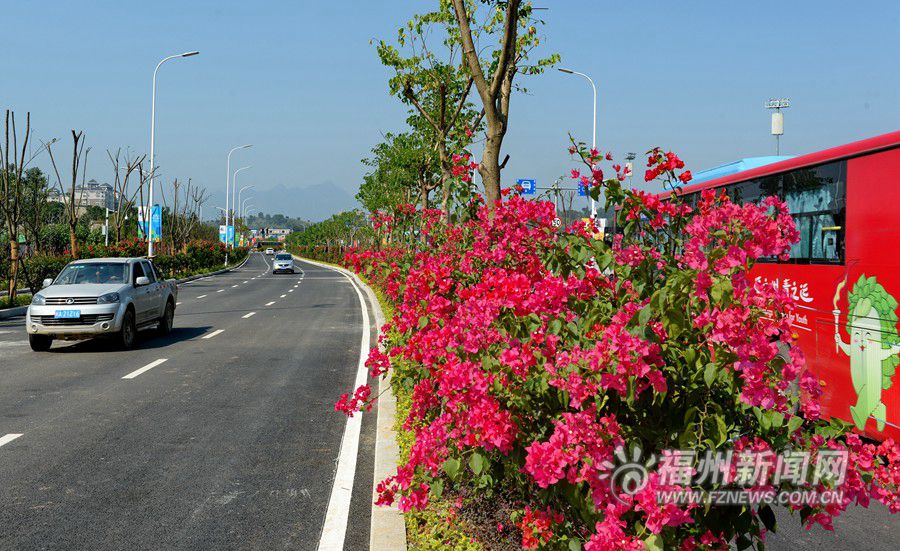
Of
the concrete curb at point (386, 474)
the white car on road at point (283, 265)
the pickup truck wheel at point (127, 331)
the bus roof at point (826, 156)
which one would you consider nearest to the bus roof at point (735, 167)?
the bus roof at point (826, 156)

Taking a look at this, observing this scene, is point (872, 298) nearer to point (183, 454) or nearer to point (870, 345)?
point (870, 345)

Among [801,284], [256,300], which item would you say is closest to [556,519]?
[801,284]

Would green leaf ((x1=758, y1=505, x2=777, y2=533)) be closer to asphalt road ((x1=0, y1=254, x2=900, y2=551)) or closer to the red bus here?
asphalt road ((x1=0, y1=254, x2=900, y2=551))

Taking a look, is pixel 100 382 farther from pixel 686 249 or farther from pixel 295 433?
pixel 686 249

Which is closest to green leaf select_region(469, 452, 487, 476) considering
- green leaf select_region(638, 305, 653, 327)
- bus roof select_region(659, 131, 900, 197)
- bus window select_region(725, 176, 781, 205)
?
green leaf select_region(638, 305, 653, 327)

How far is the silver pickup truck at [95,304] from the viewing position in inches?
577

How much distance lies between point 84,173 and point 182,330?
2196 centimetres

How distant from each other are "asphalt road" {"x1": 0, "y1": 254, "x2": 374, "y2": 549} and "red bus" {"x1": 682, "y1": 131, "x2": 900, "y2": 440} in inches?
A: 186

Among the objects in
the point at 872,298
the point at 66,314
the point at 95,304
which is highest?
the point at 872,298

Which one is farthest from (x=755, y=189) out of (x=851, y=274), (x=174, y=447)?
(x=174, y=447)

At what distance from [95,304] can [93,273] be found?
1.62 metres

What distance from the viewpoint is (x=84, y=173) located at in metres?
37.4

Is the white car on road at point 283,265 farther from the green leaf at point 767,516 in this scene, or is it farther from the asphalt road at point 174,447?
the green leaf at point 767,516

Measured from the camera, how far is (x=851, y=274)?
26.2 feet
